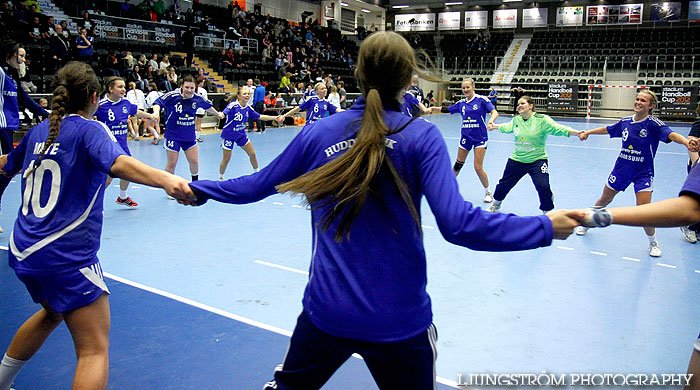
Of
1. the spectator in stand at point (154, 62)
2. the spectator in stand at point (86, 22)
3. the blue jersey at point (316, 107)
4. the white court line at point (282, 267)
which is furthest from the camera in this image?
the spectator in stand at point (154, 62)

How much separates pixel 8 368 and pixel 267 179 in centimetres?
186

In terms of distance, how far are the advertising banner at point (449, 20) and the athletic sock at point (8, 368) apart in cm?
4132

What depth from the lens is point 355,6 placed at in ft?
137

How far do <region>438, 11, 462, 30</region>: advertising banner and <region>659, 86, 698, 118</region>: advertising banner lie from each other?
18368 millimetres

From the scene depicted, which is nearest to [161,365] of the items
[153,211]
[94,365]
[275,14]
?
[94,365]

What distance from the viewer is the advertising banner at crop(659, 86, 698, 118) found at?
2500 centimetres

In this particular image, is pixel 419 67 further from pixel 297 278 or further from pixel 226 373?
pixel 297 278

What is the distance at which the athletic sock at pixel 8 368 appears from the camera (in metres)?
2.65

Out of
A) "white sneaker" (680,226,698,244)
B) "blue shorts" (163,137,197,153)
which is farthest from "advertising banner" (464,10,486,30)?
"white sneaker" (680,226,698,244)

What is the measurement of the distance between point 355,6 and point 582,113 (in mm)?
20723

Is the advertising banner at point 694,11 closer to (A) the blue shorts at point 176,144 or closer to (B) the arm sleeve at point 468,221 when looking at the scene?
(A) the blue shorts at point 176,144

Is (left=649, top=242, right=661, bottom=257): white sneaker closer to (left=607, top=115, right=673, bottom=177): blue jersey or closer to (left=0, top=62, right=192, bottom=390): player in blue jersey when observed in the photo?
(left=607, top=115, right=673, bottom=177): blue jersey

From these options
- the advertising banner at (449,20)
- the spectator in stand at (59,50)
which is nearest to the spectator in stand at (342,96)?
the spectator in stand at (59,50)

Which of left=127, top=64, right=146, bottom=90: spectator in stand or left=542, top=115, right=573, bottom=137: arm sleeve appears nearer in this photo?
left=542, top=115, right=573, bottom=137: arm sleeve
